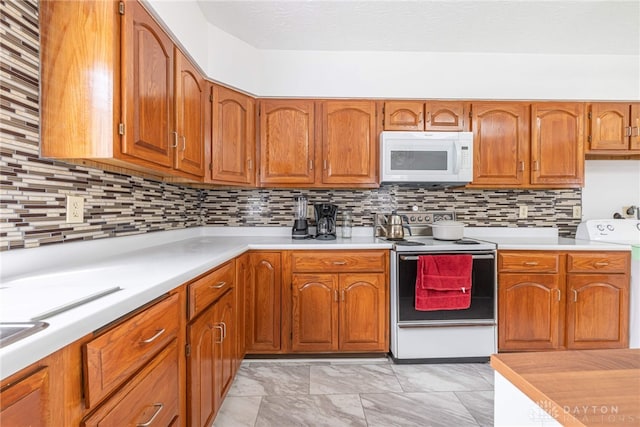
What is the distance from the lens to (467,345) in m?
2.13

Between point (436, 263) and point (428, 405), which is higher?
point (436, 263)

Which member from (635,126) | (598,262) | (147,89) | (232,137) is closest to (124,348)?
(147,89)

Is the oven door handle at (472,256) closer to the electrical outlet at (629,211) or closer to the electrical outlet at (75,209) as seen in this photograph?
the electrical outlet at (629,211)

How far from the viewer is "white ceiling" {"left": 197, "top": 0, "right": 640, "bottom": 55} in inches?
75.4

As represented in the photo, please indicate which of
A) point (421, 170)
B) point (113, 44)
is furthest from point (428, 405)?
point (113, 44)

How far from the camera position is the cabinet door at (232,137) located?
2.15 meters

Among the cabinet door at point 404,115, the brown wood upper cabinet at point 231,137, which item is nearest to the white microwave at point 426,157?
the cabinet door at point 404,115

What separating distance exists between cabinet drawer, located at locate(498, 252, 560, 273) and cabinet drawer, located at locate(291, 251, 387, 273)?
931 millimetres

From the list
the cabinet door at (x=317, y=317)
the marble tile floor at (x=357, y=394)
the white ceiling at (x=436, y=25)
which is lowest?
the marble tile floor at (x=357, y=394)

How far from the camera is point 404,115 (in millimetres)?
2432

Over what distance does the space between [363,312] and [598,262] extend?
1.71 metres

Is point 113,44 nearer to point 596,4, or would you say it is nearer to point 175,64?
point 175,64

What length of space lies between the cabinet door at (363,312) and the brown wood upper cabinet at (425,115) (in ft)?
4.00

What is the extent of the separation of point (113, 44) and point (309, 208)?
1763mm
